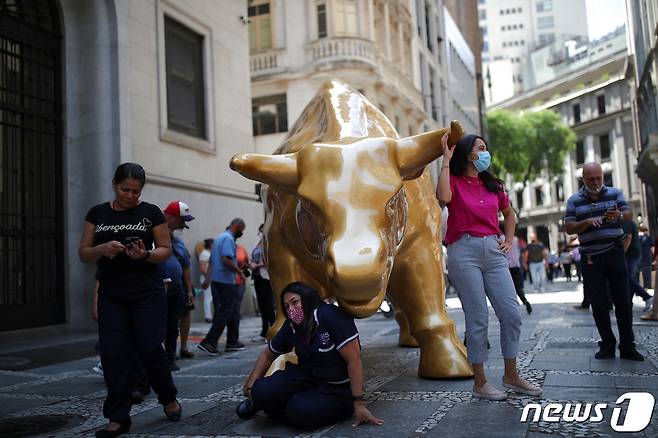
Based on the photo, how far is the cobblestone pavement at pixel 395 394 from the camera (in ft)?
11.6

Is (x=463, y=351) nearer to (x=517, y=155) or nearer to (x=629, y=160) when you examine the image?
(x=517, y=155)

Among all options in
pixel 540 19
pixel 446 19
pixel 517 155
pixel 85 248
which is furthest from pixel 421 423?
pixel 540 19

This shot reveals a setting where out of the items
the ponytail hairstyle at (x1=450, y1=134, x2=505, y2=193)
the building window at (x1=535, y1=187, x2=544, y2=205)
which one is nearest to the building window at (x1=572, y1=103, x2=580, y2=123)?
the building window at (x1=535, y1=187, x2=544, y2=205)

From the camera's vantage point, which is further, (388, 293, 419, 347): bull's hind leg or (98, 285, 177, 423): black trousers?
(388, 293, 419, 347): bull's hind leg

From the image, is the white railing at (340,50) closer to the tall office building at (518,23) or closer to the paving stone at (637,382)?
the paving stone at (637,382)

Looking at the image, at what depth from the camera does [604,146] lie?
55312 millimetres

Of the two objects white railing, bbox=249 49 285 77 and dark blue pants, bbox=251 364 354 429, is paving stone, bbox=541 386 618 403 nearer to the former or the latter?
dark blue pants, bbox=251 364 354 429

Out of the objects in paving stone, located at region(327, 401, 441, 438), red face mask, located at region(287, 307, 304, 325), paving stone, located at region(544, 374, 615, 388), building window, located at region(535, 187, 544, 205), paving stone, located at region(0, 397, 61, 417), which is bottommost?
paving stone, located at region(0, 397, 61, 417)

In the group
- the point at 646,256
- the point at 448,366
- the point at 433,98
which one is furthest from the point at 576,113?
the point at 448,366

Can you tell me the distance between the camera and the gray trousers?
4184mm

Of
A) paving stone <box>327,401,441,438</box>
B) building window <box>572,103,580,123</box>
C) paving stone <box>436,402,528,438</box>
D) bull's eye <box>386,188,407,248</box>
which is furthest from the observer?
building window <box>572,103,580,123</box>

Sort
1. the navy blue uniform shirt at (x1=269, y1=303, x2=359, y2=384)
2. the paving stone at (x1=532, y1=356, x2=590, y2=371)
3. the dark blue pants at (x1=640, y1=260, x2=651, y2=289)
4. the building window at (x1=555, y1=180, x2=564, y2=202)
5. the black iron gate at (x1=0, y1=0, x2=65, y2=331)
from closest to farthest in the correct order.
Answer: the navy blue uniform shirt at (x1=269, y1=303, x2=359, y2=384)
the paving stone at (x1=532, y1=356, x2=590, y2=371)
the black iron gate at (x1=0, y1=0, x2=65, y2=331)
the dark blue pants at (x1=640, y1=260, x2=651, y2=289)
the building window at (x1=555, y1=180, x2=564, y2=202)

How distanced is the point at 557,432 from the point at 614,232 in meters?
2.84

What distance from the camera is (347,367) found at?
149 inches
